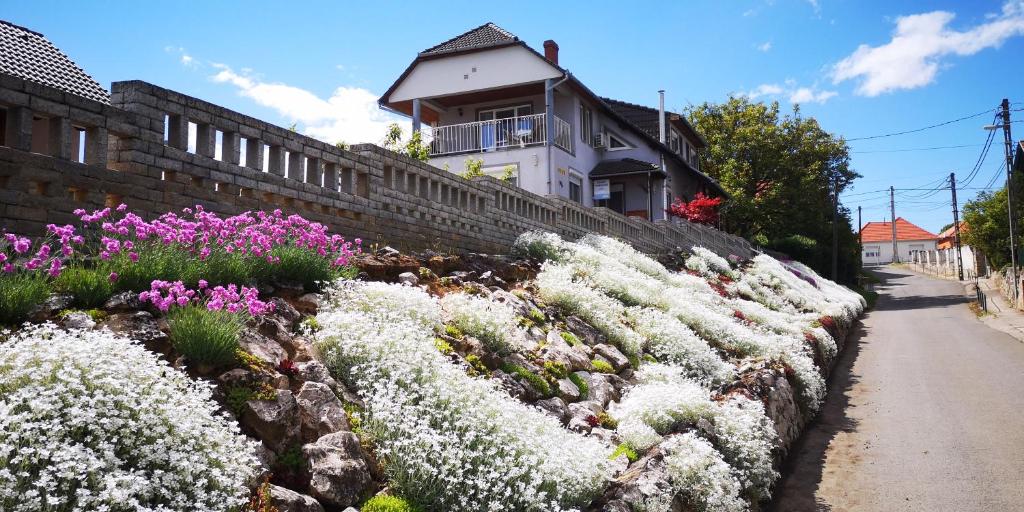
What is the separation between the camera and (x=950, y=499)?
28.5ft

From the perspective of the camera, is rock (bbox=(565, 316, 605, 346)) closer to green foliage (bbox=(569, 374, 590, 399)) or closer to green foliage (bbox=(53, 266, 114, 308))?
green foliage (bbox=(569, 374, 590, 399))

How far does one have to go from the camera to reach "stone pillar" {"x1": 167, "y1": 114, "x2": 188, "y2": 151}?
7641mm

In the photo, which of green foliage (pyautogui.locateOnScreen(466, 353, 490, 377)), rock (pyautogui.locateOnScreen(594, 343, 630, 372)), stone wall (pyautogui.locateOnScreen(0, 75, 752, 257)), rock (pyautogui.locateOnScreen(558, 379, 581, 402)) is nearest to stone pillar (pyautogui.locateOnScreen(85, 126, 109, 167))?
stone wall (pyautogui.locateOnScreen(0, 75, 752, 257))

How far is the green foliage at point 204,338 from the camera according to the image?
191 inches

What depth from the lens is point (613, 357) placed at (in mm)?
9703

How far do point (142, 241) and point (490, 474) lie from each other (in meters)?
3.79

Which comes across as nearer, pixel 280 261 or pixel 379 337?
pixel 379 337

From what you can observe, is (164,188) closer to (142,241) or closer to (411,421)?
(142,241)

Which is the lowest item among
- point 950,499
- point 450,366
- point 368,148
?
point 950,499

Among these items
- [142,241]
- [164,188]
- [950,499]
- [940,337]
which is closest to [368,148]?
[164,188]

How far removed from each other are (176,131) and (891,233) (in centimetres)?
11243

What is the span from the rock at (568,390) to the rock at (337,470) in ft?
10.9

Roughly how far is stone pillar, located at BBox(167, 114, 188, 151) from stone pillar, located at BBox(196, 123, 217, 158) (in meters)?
0.26

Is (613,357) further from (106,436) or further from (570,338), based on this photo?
(106,436)
